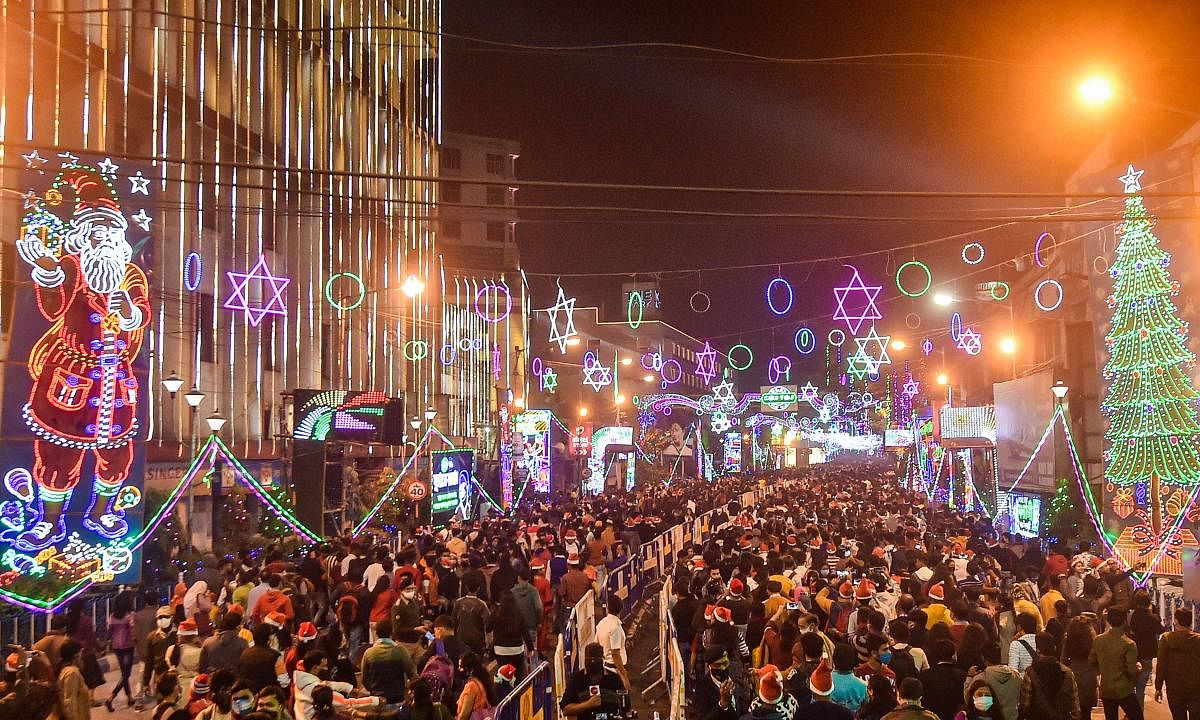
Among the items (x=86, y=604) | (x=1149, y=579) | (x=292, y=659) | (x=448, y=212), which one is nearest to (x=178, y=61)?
(x=86, y=604)

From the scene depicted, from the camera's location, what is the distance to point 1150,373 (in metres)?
22.6

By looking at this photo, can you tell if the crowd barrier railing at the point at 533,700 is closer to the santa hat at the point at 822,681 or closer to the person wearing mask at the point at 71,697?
the santa hat at the point at 822,681

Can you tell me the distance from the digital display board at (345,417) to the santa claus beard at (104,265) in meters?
9.93

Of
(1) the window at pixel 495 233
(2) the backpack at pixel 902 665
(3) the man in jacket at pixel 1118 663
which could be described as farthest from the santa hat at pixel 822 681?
(1) the window at pixel 495 233

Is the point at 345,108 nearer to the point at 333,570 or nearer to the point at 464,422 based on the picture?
the point at 464,422

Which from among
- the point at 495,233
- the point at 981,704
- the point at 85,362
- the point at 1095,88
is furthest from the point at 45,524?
the point at 495,233

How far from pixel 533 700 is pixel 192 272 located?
1977cm

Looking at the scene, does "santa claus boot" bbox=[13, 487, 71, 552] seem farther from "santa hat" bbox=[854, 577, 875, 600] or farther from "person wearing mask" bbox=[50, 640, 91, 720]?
"santa hat" bbox=[854, 577, 875, 600]

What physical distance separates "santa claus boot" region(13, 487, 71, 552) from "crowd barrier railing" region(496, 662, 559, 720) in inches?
277

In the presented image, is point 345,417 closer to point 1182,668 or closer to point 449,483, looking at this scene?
point 449,483

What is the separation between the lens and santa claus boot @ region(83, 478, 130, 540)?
570 inches

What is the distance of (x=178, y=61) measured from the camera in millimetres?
27156

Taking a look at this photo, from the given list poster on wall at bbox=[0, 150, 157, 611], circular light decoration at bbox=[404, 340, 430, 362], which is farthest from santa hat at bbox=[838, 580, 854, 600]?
circular light decoration at bbox=[404, 340, 430, 362]

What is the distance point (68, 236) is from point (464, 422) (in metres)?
42.0
